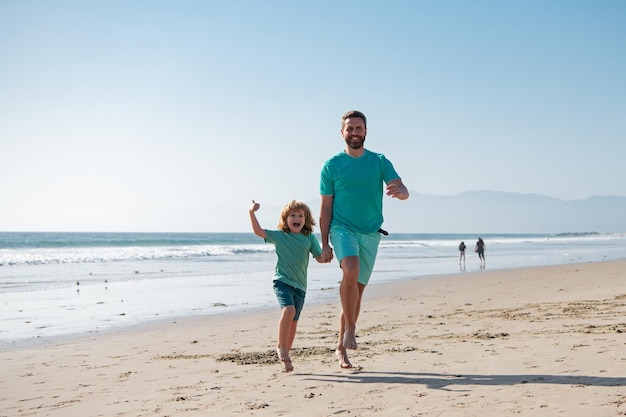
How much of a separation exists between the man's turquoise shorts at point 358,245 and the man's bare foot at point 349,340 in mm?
457

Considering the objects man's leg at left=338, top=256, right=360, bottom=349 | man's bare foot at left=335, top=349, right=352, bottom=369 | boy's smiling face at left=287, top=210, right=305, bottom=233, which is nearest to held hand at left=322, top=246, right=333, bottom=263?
man's leg at left=338, top=256, right=360, bottom=349

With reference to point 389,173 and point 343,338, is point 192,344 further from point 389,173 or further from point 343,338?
point 389,173

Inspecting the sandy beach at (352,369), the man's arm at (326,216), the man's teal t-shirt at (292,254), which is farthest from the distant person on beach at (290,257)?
the sandy beach at (352,369)

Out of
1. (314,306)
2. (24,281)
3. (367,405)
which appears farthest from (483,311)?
(24,281)

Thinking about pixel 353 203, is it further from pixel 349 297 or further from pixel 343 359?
pixel 343 359

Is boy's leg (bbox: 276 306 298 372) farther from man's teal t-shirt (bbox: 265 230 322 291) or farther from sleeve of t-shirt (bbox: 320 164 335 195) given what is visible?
sleeve of t-shirt (bbox: 320 164 335 195)

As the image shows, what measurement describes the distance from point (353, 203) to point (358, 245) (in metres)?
0.36

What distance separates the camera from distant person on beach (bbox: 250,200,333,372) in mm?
5488

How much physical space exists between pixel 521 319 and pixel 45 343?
242 inches

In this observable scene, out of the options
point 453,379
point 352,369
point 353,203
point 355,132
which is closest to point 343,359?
point 352,369

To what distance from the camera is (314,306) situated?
39.1 ft

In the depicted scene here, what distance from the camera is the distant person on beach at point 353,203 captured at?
213 inches

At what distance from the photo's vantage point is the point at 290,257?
5.53 meters

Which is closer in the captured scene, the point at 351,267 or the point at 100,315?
the point at 351,267
